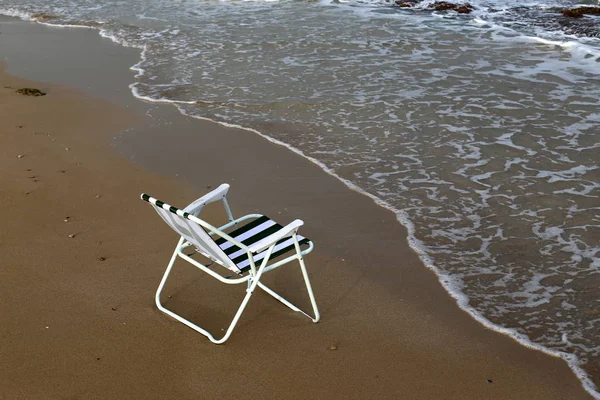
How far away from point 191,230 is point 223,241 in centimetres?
47

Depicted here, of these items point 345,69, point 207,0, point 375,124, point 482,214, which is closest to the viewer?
point 482,214

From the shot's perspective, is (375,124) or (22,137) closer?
(22,137)

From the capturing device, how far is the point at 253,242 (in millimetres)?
3918

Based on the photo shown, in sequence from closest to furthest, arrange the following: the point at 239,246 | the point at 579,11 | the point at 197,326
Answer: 1. the point at 239,246
2. the point at 197,326
3. the point at 579,11

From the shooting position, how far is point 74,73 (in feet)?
32.0

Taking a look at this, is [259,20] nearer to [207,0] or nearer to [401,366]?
[207,0]

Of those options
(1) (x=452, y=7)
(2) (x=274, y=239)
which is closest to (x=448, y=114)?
(2) (x=274, y=239)

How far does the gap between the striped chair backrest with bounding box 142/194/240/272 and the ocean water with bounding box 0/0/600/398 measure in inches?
63.7

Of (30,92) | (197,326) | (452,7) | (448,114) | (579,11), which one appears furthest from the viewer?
(452,7)

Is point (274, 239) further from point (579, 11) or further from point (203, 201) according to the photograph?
point (579, 11)

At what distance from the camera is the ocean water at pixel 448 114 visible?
179 inches

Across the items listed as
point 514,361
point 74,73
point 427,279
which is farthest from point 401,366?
point 74,73

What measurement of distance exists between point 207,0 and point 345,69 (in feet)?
25.5

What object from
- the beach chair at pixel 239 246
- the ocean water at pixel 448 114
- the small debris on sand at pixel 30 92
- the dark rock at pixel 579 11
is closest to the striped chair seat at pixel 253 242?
the beach chair at pixel 239 246
